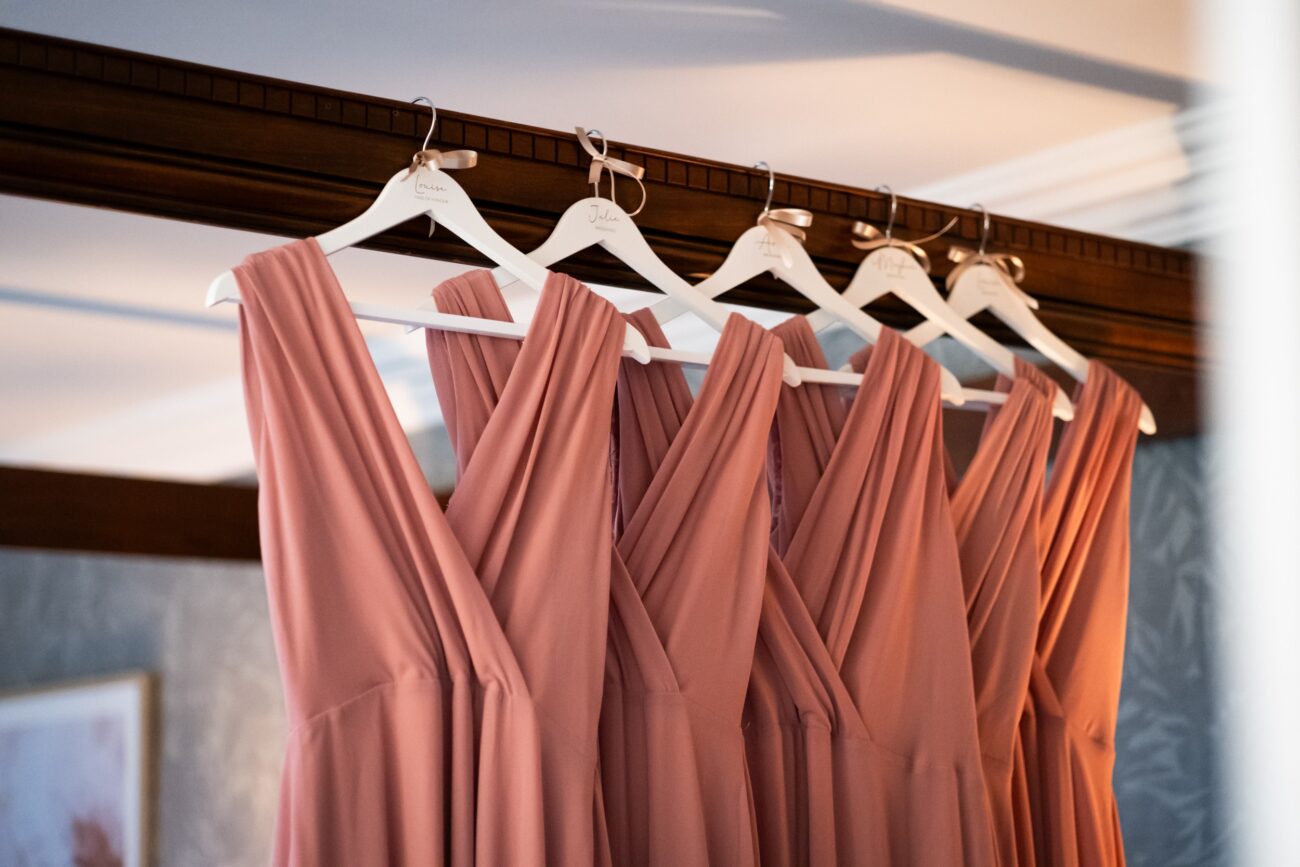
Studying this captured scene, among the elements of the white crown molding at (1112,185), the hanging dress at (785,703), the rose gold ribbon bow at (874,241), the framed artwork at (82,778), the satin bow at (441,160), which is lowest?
the framed artwork at (82,778)

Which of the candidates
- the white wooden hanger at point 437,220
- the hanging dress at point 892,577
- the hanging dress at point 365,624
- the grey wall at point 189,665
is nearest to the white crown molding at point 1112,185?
the hanging dress at point 892,577

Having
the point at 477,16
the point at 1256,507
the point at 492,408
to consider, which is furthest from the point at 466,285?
the point at 1256,507

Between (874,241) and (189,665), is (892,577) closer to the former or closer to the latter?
(874,241)

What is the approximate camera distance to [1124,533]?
5.16ft

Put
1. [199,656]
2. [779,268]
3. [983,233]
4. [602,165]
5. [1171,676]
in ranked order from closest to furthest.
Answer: [602,165] → [779,268] → [983,233] → [1171,676] → [199,656]

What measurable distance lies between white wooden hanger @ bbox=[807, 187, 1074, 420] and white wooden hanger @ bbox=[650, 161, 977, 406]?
0.11 ft

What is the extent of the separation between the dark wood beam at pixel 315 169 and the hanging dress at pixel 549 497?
12cm

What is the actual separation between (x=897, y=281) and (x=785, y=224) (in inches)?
6.5

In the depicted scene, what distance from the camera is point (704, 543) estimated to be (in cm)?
126

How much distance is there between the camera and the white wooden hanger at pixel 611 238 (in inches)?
50.8

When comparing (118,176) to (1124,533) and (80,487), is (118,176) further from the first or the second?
(80,487)

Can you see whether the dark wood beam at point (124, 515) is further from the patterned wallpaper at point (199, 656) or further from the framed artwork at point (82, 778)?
the framed artwork at point (82, 778)

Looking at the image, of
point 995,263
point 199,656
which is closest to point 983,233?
point 995,263

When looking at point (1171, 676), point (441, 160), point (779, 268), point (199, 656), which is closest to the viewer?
point (441, 160)
